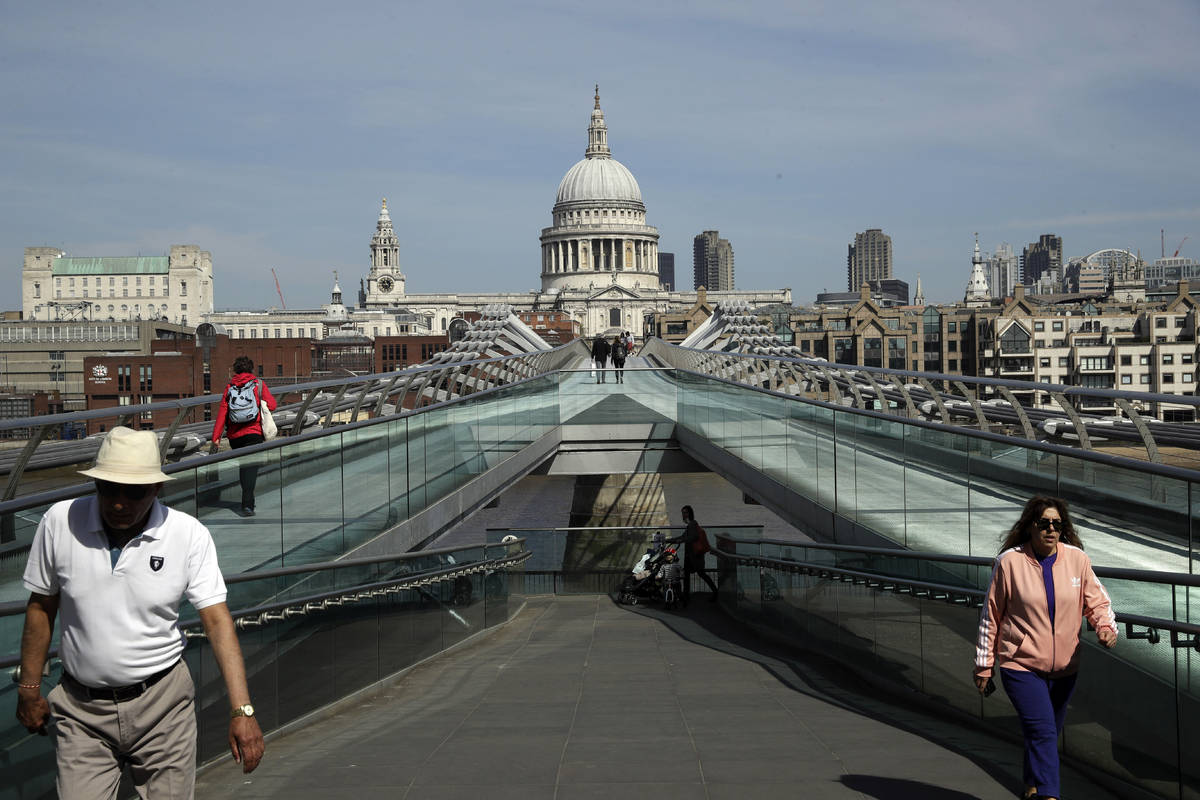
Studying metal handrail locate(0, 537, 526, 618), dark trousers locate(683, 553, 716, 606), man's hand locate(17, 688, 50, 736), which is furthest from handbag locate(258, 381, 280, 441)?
dark trousers locate(683, 553, 716, 606)

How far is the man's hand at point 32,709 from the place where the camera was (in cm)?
413

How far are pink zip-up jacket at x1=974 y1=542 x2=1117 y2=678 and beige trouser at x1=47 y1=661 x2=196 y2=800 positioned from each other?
3.03 meters

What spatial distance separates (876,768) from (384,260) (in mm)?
195251

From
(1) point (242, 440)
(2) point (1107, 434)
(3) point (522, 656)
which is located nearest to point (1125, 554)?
(2) point (1107, 434)

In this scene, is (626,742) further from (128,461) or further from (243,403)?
(243,403)

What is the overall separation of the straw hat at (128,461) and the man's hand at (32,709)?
77 centimetres

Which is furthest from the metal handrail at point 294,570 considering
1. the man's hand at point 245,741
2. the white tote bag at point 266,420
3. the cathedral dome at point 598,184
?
the cathedral dome at point 598,184

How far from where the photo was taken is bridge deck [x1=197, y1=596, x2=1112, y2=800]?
555 cm

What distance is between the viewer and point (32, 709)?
13.6 ft

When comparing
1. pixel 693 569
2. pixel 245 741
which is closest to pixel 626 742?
pixel 245 741

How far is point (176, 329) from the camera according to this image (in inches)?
5138

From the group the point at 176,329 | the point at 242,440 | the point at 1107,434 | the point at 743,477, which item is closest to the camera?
the point at 1107,434

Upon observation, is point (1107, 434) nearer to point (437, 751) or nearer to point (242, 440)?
point (437, 751)

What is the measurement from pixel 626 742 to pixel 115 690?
3.04 metres
